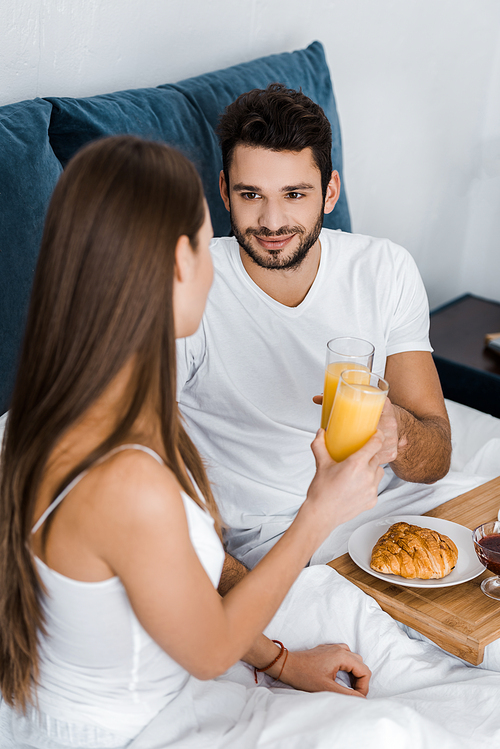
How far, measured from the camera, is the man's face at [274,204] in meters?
1.47

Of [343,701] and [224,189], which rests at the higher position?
[224,189]

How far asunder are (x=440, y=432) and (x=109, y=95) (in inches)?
41.1

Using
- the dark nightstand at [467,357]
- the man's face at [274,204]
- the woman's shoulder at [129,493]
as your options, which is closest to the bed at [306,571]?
the man's face at [274,204]

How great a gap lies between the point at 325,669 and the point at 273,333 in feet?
2.30

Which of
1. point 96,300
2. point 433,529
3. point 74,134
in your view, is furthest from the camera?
point 74,134

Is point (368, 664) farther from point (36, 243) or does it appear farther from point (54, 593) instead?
point (36, 243)

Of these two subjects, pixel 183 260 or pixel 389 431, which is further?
pixel 389 431

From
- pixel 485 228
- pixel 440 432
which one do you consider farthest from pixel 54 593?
pixel 485 228

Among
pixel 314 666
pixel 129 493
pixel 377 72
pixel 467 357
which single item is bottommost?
pixel 467 357

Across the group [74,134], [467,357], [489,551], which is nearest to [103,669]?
[489,551]

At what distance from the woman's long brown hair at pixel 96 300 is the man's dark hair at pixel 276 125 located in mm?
712

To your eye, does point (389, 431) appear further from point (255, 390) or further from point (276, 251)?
point (276, 251)

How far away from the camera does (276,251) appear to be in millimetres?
1490

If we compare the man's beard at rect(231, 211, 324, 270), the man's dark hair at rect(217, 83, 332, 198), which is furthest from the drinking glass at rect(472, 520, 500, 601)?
the man's dark hair at rect(217, 83, 332, 198)
